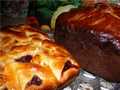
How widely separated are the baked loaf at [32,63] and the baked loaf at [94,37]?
8 cm

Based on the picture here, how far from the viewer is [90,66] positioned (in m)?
1.07

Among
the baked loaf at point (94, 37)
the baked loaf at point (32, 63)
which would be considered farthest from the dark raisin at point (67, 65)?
the baked loaf at point (94, 37)

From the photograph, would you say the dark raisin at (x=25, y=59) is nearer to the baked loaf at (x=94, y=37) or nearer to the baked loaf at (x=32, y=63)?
the baked loaf at (x=32, y=63)

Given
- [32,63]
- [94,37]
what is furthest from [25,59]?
[94,37]

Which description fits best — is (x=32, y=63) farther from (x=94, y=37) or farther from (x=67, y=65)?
(x=94, y=37)

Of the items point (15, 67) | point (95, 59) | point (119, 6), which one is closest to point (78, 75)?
point (95, 59)

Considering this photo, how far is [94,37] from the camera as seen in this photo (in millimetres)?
1027

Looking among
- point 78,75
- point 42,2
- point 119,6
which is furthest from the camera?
point 42,2

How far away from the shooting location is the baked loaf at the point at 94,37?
1008 millimetres

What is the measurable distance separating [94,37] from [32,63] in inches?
8.3

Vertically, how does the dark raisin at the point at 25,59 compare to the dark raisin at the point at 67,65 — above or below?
above

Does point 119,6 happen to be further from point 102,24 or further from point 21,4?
point 21,4

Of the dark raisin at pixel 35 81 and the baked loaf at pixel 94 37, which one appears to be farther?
the baked loaf at pixel 94 37

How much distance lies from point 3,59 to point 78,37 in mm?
252
